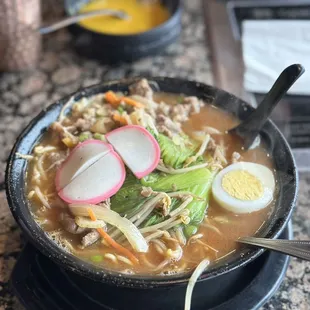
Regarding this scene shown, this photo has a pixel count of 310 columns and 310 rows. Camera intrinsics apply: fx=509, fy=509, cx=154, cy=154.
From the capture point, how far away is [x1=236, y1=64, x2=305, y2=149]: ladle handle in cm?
146

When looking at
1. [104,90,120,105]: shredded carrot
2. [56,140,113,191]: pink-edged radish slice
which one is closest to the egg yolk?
[56,140,113,191]: pink-edged radish slice

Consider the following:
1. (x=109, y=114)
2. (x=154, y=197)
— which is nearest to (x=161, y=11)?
(x=109, y=114)

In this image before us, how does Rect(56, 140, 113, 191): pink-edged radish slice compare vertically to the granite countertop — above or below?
above

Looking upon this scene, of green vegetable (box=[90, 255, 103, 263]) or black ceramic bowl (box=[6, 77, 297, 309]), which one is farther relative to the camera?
green vegetable (box=[90, 255, 103, 263])

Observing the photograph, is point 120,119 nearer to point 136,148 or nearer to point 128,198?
point 136,148

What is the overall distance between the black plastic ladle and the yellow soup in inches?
37.1

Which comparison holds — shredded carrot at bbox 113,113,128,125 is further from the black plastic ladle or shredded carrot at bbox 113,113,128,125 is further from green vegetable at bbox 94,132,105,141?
the black plastic ladle

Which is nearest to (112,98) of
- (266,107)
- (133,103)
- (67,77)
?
(133,103)

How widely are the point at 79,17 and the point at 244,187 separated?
125 centimetres

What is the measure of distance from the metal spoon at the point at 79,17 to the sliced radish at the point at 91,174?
0.96m

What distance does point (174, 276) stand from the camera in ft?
4.08

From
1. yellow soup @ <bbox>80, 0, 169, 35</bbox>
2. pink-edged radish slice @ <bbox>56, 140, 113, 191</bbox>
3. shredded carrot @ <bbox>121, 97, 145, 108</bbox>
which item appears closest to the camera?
pink-edged radish slice @ <bbox>56, 140, 113, 191</bbox>

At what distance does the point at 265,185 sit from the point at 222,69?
0.95 metres

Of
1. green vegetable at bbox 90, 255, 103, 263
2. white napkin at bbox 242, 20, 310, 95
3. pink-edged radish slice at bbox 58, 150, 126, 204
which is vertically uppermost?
pink-edged radish slice at bbox 58, 150, 126, 204
